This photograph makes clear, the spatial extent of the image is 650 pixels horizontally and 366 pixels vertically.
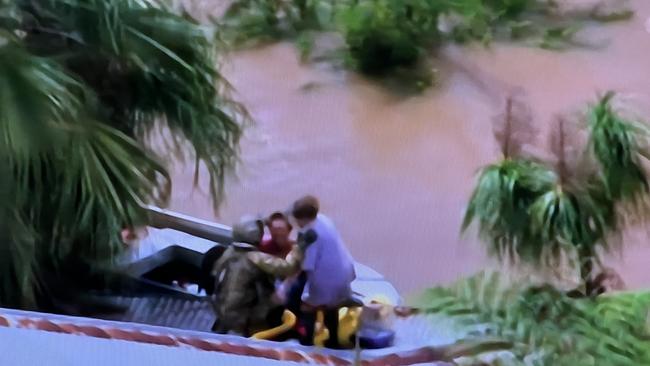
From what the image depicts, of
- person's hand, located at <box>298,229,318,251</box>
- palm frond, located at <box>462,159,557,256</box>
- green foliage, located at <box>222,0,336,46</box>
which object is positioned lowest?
person's hand, located at <box>298,229,318,251</box>

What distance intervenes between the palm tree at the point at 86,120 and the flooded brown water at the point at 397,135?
0.08 m

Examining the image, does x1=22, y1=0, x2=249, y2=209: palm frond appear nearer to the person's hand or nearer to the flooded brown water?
the flooded brown water

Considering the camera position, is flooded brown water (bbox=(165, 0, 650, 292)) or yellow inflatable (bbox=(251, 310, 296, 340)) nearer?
yellow inflatable (bbox=(251, 310, 296, 340))

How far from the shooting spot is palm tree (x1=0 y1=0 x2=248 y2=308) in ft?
3.03

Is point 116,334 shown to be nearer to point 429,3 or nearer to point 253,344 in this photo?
point 253,344

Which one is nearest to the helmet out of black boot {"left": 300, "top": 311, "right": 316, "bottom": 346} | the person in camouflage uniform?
the person in camouflage uniform

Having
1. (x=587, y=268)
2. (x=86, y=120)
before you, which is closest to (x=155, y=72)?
(x=86, y=120)

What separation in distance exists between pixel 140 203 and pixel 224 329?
17cm

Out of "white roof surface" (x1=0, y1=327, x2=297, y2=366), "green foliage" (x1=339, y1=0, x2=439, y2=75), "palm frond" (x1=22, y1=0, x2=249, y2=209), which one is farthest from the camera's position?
"green foliage" (x1=339, y1=0, x2=439, y2=75)

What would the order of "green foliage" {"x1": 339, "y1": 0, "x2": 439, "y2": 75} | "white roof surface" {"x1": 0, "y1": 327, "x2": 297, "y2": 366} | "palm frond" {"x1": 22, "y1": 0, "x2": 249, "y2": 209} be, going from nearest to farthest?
"white roof surface" {"x1": 0, "y1": 327, "x2": 297, "y2": 366}
"palm frond" {"x1": 22, "y1": 0, "x2": 249, "y2": 209}
"green foliage" {"x1": 339, "y1": 0, "x2": 439, "y2": 75}

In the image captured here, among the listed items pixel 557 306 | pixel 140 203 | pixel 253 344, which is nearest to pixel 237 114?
pixel 140 203

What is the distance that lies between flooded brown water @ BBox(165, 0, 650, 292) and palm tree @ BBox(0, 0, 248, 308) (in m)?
0.08

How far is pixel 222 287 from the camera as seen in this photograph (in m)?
1.01

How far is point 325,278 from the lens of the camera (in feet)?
3.14
